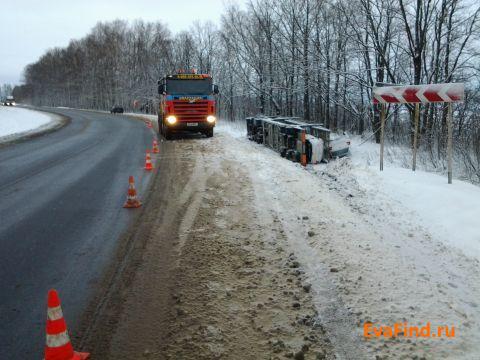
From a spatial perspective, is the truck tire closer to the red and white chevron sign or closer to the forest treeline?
the forest treeline

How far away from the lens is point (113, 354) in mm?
3229

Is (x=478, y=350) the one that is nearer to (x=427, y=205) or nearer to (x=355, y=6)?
(x=427, y=205)

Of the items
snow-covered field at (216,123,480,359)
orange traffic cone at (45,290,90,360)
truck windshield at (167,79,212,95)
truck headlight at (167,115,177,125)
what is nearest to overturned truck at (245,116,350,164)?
snow-covered field at (216,123,480,359)

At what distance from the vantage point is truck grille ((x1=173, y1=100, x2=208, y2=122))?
1895cm

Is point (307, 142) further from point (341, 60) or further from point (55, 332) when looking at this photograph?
point (341, 60)

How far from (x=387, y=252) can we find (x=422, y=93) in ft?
17.4

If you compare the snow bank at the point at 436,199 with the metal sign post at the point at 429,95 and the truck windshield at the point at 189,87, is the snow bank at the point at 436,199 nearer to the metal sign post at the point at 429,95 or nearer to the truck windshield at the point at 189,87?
the metal sign post at the point at 429,95

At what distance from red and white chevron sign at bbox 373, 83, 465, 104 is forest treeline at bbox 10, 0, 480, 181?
2.52 m

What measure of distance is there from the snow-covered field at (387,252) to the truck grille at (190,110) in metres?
10.1

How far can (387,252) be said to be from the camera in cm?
527

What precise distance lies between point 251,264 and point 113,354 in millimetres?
2100

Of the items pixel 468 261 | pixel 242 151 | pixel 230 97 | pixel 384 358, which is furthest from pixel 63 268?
pixel 230 97

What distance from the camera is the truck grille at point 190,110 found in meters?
19.0

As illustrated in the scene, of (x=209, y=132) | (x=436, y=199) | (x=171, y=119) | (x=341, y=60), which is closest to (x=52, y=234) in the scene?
(x=436, y=199)
